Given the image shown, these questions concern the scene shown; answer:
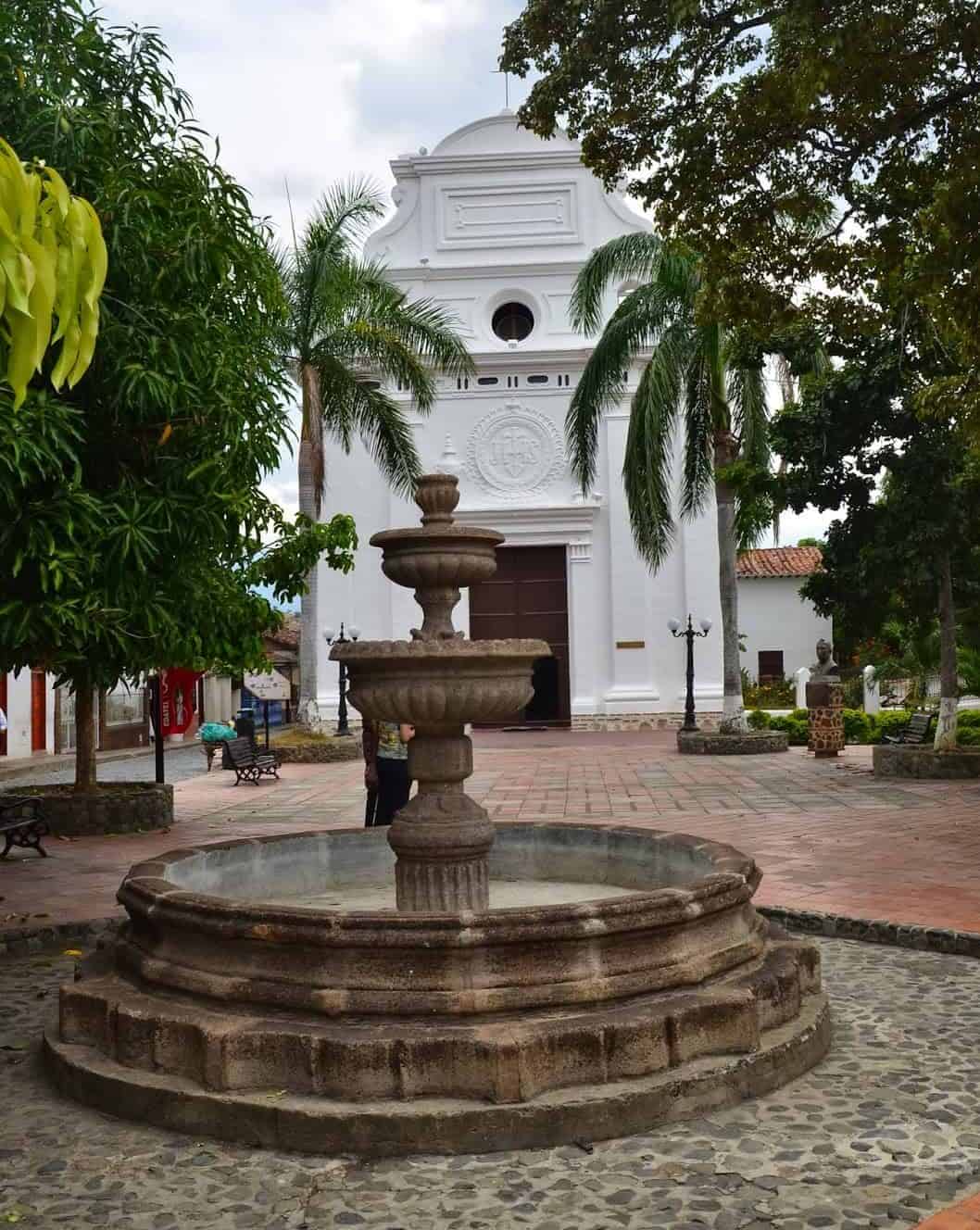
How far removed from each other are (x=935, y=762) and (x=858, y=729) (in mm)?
6981

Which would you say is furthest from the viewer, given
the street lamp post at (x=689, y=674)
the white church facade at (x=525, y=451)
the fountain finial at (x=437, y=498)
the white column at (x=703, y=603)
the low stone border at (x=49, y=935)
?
the white church facade at (x=525, y=451)

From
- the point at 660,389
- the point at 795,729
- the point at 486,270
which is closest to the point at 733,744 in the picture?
the point at 795,729

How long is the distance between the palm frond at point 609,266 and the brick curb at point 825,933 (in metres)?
12.1

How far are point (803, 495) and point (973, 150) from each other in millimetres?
7223

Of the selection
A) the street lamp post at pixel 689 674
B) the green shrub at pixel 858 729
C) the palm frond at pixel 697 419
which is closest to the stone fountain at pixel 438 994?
the palm frond at pixel 697 419

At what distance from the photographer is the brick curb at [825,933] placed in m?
6.43

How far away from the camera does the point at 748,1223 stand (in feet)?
10.9

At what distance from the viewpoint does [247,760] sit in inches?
640

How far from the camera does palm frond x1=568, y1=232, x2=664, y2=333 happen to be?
58.2ft

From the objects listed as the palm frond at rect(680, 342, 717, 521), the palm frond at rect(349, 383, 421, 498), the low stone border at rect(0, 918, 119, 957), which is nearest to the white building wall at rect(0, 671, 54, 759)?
the palm frond at rect(349, 383, 421, 498)

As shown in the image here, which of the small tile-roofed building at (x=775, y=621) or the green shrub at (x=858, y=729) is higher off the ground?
the small tile-roofed building at (x=775, y=621)

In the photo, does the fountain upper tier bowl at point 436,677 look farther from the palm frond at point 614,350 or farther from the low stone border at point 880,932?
the palm frond at point 614,350

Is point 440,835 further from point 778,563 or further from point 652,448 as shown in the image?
point 778,563

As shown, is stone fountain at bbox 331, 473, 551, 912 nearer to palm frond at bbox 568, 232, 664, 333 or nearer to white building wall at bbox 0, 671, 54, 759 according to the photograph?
palm frond at bbox 568, 232, 664, 333
